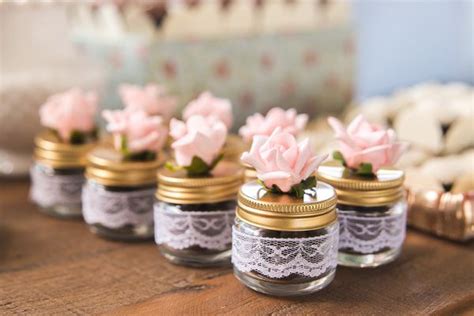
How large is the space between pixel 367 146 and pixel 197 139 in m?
0.14

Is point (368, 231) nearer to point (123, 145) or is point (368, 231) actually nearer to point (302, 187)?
point (302, 187)

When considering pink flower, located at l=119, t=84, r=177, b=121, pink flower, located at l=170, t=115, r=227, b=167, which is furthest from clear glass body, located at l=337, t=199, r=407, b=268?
pink flower, located at l=119, t=84, r=177, b=121

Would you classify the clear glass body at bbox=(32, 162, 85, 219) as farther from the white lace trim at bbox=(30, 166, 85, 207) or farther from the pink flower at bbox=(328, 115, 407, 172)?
the pink flower at bbox=(328, 115, 407, 172)

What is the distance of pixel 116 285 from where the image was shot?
1.62 feet

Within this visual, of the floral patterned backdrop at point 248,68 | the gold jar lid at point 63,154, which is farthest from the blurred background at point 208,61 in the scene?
the gold jar lid at point 63,154

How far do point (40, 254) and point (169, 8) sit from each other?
0.37 metres

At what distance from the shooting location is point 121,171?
565 millimetres

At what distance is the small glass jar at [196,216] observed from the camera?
510 millimetres

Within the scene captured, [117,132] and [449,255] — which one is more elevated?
[117,132]

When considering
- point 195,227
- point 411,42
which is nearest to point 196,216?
point 195,227

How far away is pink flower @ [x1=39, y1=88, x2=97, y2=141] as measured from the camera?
632 mm

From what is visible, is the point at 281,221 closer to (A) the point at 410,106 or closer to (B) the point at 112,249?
(B) the point at 112,249

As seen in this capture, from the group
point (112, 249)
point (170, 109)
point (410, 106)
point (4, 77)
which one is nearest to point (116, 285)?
point (112, 249)

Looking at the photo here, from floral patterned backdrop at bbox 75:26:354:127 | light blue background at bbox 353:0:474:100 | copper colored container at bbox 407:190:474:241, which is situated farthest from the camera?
light blue background at bbox 353:0:474:100
